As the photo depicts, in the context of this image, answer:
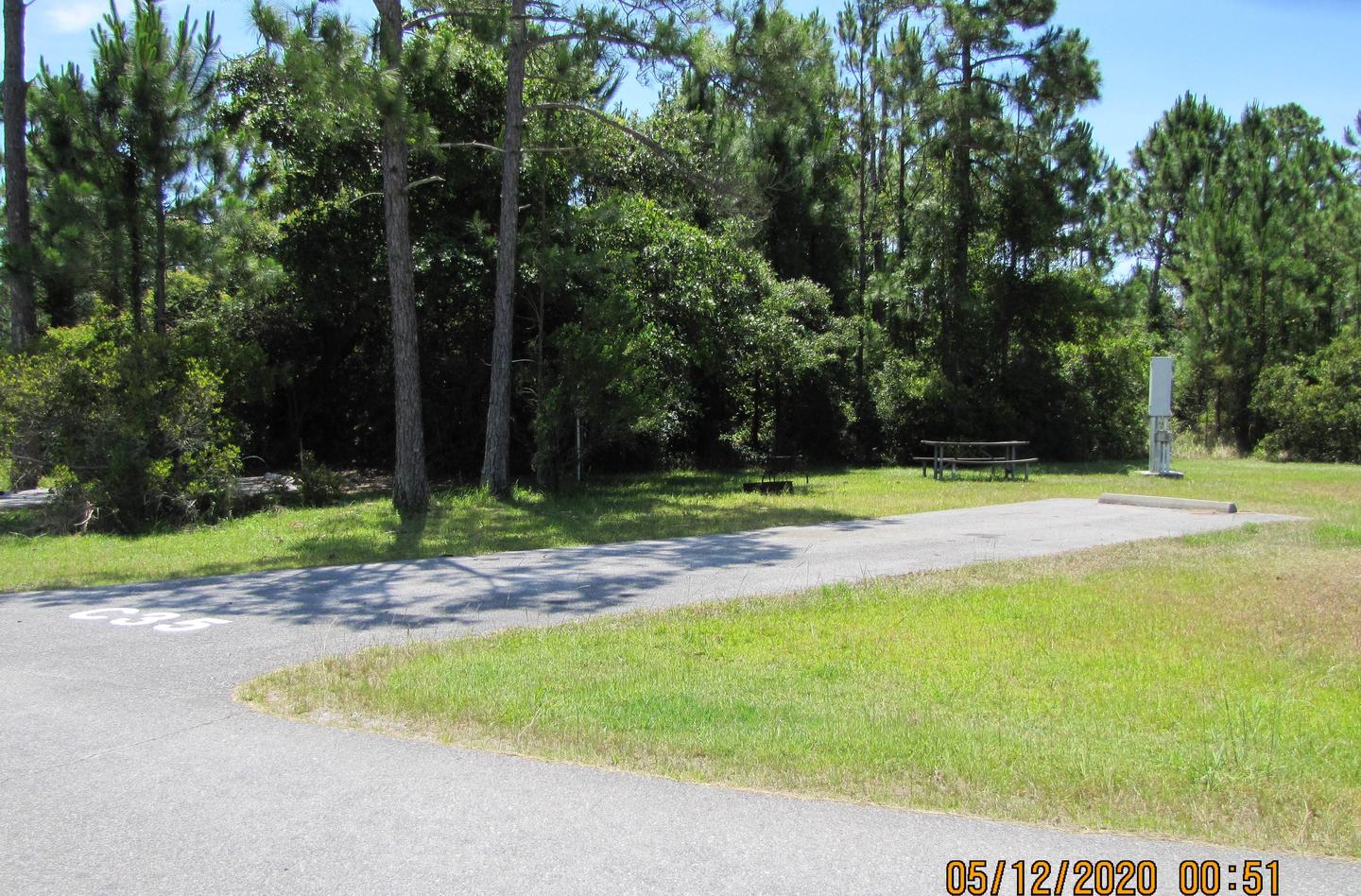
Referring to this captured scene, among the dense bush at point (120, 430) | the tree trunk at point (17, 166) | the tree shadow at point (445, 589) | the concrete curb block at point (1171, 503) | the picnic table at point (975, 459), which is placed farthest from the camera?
the picnic table at point (975, 459)

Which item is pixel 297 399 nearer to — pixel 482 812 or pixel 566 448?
pixel 566 448

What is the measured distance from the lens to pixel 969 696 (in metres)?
5.81

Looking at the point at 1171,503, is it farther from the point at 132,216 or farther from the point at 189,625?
the point at 132,216

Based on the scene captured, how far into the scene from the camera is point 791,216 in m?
29.9

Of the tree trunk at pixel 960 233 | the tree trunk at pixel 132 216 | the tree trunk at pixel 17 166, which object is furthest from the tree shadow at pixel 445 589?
the tree trunk at pixel 960 233

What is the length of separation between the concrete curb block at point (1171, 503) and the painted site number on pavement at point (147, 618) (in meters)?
14.1

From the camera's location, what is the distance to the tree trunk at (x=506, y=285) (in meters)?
17.5

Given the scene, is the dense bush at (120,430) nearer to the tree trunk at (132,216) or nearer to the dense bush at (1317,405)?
the tree trunk at (132,216)

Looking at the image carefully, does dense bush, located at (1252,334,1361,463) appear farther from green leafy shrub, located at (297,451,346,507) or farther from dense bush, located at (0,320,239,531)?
dense bush, located at (0,320,239,531)

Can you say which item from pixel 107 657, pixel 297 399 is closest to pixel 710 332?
pixel 297 399

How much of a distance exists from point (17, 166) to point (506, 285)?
332 inches

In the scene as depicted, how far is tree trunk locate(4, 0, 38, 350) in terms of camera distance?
1702cm
